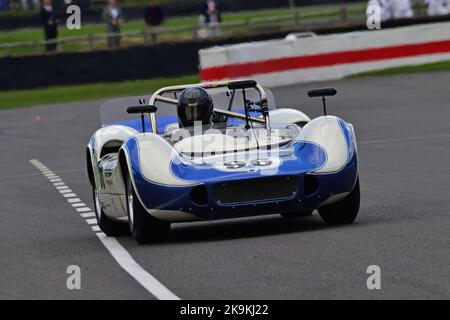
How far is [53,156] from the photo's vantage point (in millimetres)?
22219

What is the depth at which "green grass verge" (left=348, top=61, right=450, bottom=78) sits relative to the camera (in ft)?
109

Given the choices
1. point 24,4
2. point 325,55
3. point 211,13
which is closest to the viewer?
point 325,55

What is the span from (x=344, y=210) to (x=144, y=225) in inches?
61.1

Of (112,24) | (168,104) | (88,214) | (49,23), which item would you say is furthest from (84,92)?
(168,104)

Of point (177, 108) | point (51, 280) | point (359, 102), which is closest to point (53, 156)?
point (359, 102)

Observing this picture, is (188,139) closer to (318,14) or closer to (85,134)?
(85,134)

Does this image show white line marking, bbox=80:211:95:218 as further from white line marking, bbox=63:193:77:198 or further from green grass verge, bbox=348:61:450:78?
green grass verge, bbox=348:61:450:78

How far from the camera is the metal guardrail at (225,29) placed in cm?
3741

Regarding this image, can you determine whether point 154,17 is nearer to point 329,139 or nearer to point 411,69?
point 411,69

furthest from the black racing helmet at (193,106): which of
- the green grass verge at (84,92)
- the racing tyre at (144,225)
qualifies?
the green grass verge at (84,92)

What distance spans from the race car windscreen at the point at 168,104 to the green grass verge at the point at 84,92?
21.4 meters

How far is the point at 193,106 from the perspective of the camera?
1227 cm

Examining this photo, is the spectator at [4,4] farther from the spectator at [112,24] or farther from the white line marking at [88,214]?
the white line marking at [88,214]

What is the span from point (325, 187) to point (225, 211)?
0.78 m
